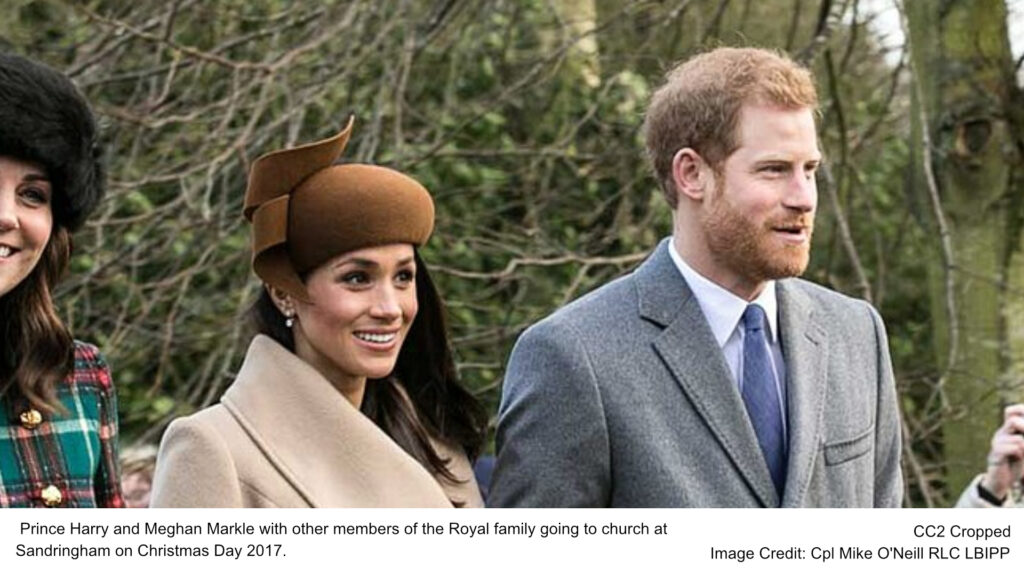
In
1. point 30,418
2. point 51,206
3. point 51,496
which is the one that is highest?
point 51,206

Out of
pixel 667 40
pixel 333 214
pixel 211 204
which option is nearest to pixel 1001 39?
pixel 667 40

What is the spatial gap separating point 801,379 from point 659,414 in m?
0.22

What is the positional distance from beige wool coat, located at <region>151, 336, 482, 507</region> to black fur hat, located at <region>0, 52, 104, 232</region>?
0.33 metres

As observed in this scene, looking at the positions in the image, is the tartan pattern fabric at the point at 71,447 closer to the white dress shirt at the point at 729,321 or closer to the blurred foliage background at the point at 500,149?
the white dress shirt at the point at 729,321

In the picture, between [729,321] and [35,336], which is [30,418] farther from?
[729,321]

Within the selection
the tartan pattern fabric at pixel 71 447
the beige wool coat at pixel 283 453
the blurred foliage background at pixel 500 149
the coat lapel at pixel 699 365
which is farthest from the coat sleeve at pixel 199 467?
the blurred foliage background at pixel 500 149

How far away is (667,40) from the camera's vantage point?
18.9 ft

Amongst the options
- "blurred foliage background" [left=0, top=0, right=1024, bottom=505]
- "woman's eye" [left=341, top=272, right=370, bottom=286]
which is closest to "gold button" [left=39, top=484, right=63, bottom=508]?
"woman's eye" [left=341, top=272, right=370, bottom=286]

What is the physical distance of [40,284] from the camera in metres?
2.72

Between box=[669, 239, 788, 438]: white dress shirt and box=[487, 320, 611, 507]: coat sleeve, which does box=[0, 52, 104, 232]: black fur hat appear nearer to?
box=[487, 320, 611, 507]: coat sleeve

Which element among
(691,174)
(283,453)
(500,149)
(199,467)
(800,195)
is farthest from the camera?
(500,149)

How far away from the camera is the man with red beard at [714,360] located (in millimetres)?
2805

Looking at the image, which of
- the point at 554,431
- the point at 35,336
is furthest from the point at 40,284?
the point at 554,431

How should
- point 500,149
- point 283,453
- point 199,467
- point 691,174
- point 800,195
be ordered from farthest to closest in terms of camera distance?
point 500,149, point 691,174, point 800,195, point 283,453, point 199,467
